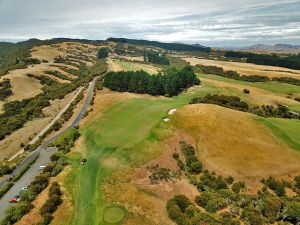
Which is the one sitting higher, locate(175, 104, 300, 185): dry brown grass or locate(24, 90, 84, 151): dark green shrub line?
locate(175, 104, 300, 185): dry brown grass

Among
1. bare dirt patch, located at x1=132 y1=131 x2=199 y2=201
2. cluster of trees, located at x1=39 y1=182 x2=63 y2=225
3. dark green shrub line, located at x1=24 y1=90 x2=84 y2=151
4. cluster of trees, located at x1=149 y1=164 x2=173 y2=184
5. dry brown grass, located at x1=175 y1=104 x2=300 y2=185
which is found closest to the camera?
cluster of trees, located at x1=39 y1=182 x2=63 y2=225

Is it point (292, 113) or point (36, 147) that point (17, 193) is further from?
point (292, 113)

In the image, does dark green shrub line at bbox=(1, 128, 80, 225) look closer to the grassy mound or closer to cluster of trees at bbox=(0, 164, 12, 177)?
cluster of trees at bbox=(0, 164, 12, 177)

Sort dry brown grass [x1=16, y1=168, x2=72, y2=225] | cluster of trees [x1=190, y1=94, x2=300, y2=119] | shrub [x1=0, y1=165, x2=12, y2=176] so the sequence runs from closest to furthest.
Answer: dry brown grass [x1=16, y1=168, x2=72, y2=225]
shrub [x1=0, y1=165, x2=12, y2=176]
cluster of trees [x1=190, y1=94, x2=300, y2=119]

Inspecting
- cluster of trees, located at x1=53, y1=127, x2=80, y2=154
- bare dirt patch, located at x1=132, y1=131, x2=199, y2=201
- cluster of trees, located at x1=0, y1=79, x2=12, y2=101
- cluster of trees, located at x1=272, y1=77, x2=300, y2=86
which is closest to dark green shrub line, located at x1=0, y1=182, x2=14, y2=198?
cluster of trees, located at x1=53, y1=127, x2=80, y2=154

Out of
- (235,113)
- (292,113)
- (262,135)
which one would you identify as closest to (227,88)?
(292,113)

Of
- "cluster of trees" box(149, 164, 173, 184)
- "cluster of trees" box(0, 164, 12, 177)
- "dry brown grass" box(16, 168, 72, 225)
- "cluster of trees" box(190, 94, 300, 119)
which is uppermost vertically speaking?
"cluster of trees" box(190, 94, 300, 119)

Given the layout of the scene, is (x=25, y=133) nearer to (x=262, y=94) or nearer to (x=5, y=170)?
(x=5, y=170)
